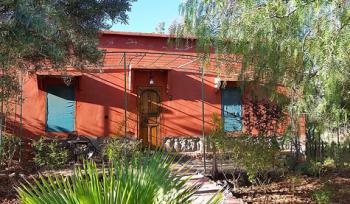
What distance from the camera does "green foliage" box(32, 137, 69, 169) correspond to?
991cm

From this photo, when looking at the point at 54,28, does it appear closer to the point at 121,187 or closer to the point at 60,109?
the point at 121,187

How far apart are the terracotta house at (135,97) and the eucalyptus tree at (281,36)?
505 cm

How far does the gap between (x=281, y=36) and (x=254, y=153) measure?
3.14 m

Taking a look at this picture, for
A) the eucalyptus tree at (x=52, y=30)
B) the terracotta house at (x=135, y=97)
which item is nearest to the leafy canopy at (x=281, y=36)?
the eucalyptus tree at (x=52, y=30)

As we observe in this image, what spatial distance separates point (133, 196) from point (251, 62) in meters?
4.38

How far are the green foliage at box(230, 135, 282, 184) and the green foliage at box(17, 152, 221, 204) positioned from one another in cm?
548

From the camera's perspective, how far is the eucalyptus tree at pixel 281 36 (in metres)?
3.81

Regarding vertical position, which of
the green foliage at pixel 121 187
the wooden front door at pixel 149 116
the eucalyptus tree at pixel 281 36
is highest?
the eucalyptus tree at pixel 281 36

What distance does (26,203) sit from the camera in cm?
174

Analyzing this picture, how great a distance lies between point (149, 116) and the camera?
40.8ft

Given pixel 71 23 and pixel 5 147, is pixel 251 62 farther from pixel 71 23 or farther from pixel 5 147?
pixel 5 147

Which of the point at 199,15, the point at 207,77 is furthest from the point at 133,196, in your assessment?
the point at 207,77

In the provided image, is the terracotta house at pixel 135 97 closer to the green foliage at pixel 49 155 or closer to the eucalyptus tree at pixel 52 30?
the green foliage at pixel 49 155

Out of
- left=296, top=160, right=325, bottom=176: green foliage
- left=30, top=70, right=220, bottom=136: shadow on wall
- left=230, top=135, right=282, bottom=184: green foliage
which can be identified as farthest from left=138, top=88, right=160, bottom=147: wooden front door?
left=230, top=135, right=282, bottom=184: green foliage
